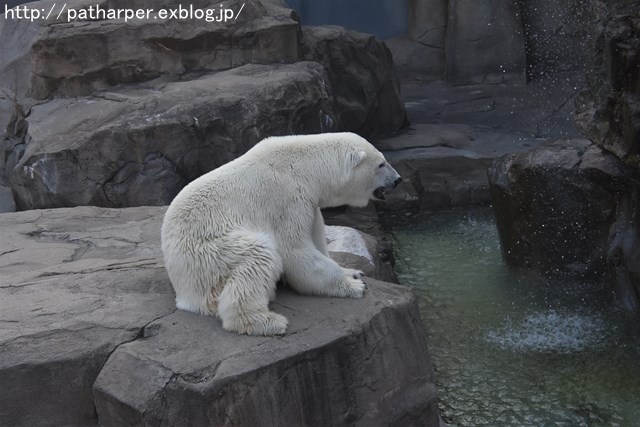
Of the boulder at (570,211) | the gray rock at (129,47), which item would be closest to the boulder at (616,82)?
the boulder at (570,211)

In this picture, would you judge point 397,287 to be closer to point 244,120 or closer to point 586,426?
point 586,426

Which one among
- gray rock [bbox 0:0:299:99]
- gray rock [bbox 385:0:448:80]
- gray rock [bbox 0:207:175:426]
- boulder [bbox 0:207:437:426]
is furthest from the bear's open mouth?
gray rock [bbox 385:0:448:80]

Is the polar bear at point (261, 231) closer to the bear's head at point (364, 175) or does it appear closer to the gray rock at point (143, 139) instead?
the bear's head at point (364, 175)

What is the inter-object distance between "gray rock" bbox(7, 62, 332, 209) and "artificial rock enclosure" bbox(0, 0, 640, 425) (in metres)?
0.02

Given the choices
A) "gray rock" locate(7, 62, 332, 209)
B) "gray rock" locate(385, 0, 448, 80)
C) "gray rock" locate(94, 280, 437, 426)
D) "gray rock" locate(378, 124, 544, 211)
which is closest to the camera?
"gray rock" locate(94, 280, 437, 426)

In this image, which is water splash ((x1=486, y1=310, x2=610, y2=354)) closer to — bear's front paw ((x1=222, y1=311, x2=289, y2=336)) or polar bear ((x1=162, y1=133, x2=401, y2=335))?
polar bear ((x1=162, y1=133, x2=401, y2=335))

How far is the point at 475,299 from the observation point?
262 inches

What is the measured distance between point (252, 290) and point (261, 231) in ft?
1.03

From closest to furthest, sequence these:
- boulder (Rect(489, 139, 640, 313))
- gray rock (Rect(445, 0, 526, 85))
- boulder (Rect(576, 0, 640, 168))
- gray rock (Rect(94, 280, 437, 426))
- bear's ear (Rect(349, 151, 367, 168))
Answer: gray rock (Rect(94, 280, 437, 426)) < bear's ear (Rect(349, 151, 367, 168)) < boulder (Rect(576, 0, 640, 168)) < boulder (Rect(489, 139, 640, 313)) < gray rock (Rect(445, 0, 526, 85))

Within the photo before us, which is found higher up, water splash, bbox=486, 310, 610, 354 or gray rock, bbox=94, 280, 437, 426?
gray rock, bbox=94, 280, 437, 426

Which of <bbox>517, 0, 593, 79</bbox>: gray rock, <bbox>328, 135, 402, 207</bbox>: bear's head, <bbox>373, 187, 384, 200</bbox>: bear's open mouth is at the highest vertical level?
<bbox>517, 0, 593, 79</bbox>: gray rock

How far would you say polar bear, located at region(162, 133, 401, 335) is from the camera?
3809 mm

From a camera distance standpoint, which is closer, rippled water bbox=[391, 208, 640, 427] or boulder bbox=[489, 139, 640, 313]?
rippled water bbox=[391, 208, 640, 427]

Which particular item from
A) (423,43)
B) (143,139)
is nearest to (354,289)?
(143,139)
